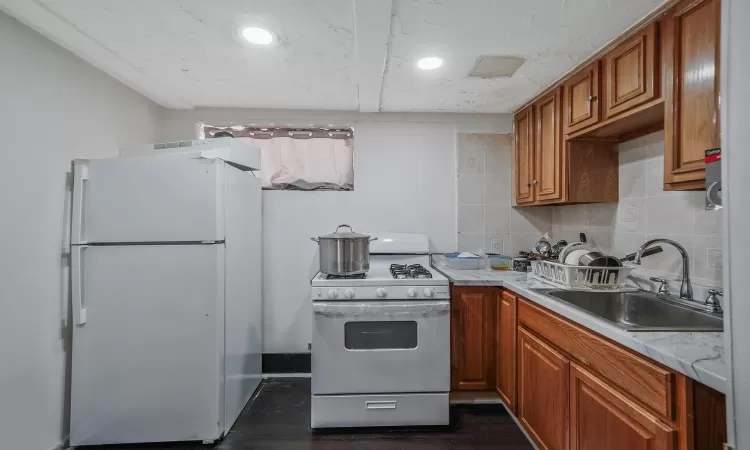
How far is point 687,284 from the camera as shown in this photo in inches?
56.2

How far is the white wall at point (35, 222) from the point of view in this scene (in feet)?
4.57

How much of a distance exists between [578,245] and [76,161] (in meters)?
2.91

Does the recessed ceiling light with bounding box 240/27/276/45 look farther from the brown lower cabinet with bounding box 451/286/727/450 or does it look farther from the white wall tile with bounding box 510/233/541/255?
the white wall tile with bounding box 510/233/541/255

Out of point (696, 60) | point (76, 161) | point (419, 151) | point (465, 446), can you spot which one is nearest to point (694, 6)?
point (696, 60)

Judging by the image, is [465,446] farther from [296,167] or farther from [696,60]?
[296,167]

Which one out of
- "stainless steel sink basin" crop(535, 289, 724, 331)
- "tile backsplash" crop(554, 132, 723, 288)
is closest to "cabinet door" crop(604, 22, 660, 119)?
"tile backsplash" crop(554, 132, 723, 288)

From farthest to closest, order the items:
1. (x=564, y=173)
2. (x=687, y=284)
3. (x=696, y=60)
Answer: (x=564, y=173) → (x=687, y=284) → (x=696, y=60)

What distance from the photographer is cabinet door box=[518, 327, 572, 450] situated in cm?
138

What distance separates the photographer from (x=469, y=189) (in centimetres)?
269

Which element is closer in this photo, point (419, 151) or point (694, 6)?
point (694, 6)

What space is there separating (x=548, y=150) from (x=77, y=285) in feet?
9.66

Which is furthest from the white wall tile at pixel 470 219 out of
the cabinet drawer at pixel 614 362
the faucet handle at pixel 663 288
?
the faucet handle at pixel 663 288

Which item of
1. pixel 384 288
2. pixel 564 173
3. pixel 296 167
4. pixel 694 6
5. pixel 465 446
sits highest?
pixel 694 6

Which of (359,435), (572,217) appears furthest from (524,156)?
(359,435)
